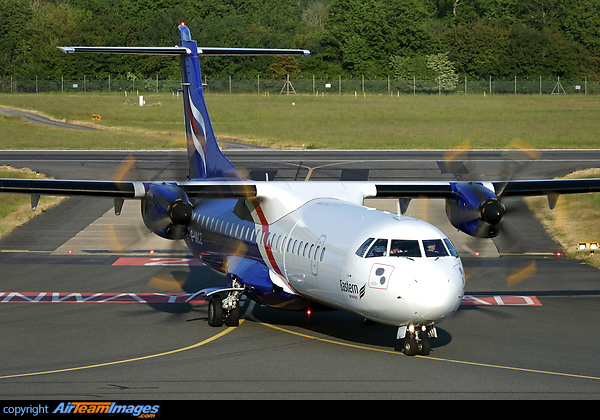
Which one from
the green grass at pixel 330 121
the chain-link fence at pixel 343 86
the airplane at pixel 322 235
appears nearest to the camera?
the airplane at pixel 322 235

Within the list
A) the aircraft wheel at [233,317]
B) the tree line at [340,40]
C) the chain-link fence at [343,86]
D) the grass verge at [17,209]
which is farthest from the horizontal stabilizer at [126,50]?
the tree line at [340,40]

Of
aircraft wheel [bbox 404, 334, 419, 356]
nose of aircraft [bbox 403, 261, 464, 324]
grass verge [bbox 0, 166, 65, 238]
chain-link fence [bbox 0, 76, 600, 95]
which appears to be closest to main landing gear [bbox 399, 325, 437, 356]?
aircraft wheel [bbox 404, 334, 419, 356]

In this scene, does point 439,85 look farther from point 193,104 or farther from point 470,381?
point 470,381

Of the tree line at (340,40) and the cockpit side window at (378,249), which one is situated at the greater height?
the tree line at (340,40)

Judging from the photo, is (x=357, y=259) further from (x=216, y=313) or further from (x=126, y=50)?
(x=126, y=50)

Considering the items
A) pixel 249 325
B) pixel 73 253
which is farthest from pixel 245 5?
pixel 249 325

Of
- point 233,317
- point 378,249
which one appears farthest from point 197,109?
point 378,249

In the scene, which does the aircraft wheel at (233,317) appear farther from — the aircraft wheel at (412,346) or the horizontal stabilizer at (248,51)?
the horizontal stabilizer at (248,51)

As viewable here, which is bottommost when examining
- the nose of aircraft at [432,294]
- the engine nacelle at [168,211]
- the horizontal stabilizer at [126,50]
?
the nose of aircraft at [432,294]

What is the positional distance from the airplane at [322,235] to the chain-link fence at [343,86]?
305 ft

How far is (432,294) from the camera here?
16.4m

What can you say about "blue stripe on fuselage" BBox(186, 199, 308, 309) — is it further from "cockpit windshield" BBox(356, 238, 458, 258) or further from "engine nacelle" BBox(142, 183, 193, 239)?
"cockpit windshield" BBox(356, 238, 458, 258)

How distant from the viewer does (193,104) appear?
27.6m

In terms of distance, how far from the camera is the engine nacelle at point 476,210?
20.2 meters
